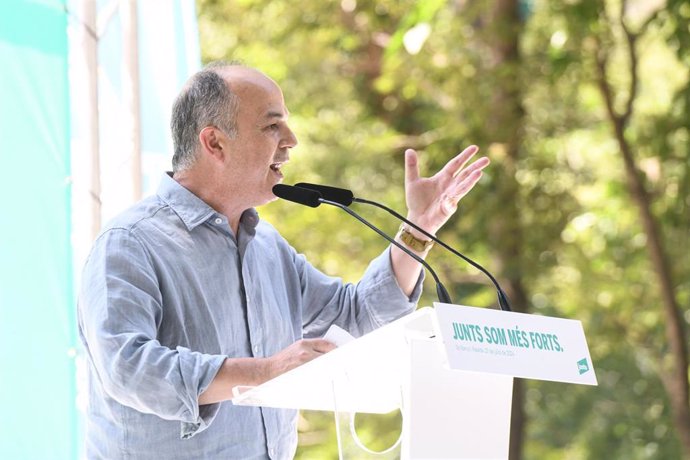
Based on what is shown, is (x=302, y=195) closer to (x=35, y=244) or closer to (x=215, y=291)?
(x=215, y=291)

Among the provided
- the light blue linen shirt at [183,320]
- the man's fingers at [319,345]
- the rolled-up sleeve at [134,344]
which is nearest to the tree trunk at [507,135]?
the light blue linen shirt at [183,320]

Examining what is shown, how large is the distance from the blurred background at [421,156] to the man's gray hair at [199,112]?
0.59 m

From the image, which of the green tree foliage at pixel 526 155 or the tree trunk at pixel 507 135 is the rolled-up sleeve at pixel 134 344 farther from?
the tree trunk at pixel 507 135

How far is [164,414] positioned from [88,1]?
158cm

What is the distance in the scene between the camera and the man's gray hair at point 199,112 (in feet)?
7.91

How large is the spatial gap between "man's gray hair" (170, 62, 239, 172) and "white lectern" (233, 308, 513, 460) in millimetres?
679

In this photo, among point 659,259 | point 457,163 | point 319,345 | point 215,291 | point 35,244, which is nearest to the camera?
point 319,345

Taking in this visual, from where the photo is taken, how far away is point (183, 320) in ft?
7.26

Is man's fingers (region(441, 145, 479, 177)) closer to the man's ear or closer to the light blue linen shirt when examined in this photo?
the light blue linen shirt

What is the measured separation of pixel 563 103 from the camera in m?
8.45

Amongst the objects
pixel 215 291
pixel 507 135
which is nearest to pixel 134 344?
pixel 215 291

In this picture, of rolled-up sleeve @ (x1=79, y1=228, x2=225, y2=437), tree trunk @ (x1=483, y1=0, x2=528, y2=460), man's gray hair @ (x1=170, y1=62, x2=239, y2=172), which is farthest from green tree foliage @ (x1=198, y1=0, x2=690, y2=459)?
rolled-up sleeve @ (x1=79, y1=228, x2=225, y2=437)

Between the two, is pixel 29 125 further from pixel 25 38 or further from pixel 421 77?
pixel 421 77

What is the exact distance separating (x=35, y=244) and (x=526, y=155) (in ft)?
16.4
